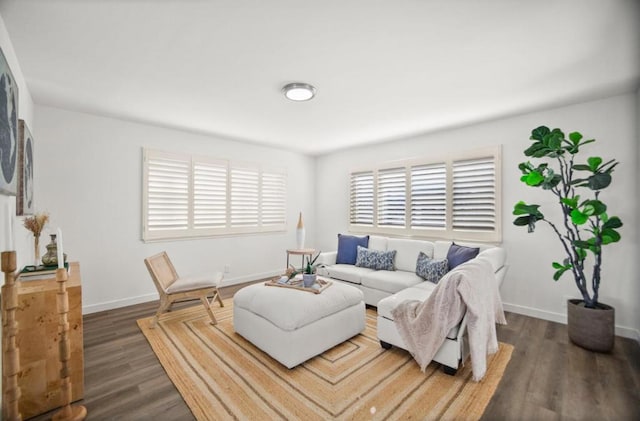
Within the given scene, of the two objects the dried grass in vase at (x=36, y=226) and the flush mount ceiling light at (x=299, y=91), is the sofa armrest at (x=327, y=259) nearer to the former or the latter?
the flush mount ceiling light at (x=299, y=91)

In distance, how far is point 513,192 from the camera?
362cm

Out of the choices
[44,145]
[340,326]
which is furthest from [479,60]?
[44,145]

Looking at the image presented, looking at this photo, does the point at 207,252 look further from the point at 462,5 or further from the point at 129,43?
the point at 462,5

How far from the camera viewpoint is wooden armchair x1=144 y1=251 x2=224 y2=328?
3.12m

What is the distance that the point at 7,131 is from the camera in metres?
1.76

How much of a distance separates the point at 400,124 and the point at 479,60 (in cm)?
171

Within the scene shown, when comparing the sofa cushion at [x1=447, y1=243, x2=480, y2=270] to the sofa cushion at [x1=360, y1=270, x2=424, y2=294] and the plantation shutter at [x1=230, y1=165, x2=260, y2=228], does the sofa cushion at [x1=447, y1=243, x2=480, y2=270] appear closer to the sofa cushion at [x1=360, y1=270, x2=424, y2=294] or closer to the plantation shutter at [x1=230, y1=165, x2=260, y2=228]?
the sofa cushion at [x1=360, y1=270, x2=424, y2=294]

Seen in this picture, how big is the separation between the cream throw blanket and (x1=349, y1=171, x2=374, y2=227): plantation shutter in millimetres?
2881

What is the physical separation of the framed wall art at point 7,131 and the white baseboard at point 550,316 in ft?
16.5

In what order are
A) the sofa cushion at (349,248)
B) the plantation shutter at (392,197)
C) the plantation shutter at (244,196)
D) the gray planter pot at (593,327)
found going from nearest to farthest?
the gray planter pot at (593,327) → the sofa cushion at (349,248) → the plantation shutter at (392,197) → the plantation shutter at (244,196)

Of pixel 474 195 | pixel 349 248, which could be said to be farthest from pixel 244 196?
pixel 474 195

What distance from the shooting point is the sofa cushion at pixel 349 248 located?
4.49 m

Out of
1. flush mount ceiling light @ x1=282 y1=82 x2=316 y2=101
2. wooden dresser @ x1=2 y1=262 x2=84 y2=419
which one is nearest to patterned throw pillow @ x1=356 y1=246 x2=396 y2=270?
flush mount ceiling light @ x1=282 y1=82 x2=316 y2=101

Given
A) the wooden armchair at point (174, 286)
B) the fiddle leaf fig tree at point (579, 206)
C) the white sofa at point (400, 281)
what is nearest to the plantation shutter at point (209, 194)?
the wooden armchair at point (174, 286)
